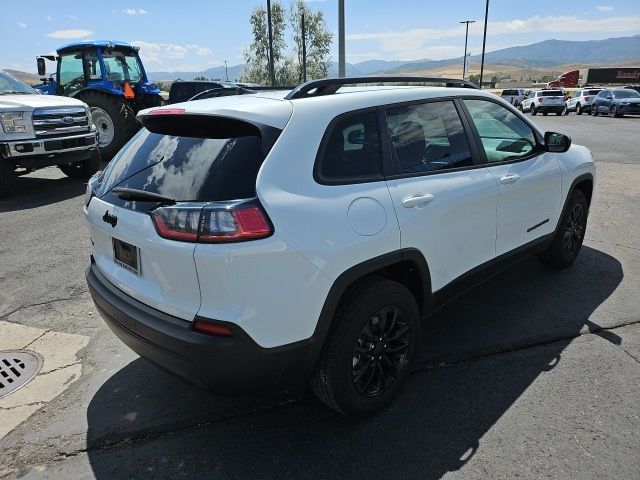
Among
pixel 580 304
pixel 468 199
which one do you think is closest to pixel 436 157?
pixel 468 199

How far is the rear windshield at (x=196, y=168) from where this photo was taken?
7.29 ft

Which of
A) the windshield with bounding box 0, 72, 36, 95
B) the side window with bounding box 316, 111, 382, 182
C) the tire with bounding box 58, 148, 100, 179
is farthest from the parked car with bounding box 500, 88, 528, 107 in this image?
the side window with bounding box 316, 111, 382, 182

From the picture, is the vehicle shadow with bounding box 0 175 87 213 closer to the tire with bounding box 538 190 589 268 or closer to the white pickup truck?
the white pickup truck

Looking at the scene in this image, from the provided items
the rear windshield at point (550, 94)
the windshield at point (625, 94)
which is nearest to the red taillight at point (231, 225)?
the windshield at point (625, 94)

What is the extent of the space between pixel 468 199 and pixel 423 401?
1272mm

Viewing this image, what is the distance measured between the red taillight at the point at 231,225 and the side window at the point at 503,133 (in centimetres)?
216

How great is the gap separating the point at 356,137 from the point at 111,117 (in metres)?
10.3

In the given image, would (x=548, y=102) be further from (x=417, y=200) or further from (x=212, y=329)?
(x=212, y=329)

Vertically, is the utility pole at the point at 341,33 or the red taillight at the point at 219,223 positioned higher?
the utility pole at the point at 341,33

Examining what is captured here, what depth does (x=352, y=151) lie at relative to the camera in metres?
2.58

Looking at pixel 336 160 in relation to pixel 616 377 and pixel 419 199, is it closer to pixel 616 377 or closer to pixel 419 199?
pixel 419 199

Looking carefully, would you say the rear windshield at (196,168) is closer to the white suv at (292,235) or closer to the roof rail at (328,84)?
the white suv at (292,235)

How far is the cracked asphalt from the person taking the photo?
8.02 feet

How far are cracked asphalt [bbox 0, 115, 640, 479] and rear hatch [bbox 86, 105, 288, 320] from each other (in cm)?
84
